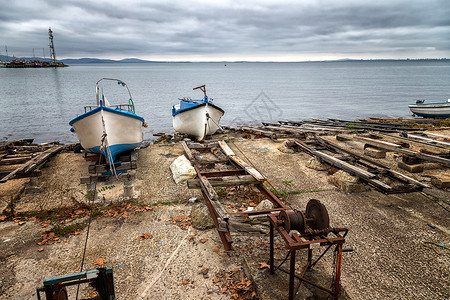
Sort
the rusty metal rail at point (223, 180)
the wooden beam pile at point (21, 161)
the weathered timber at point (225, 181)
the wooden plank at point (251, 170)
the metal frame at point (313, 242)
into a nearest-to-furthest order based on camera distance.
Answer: the metal frame at point (313, 242) < the rusty metal rail at point (223, 180) < the weathered timber at point (225, 181) < the wooden plank at point (251, 170) < the wooden beam pile at point (21, 161)

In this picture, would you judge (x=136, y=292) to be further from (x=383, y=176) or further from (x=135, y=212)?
(x=383, y=176)

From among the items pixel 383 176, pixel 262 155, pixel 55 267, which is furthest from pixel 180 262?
pixel 262 155

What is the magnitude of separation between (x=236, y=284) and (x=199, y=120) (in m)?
11.1

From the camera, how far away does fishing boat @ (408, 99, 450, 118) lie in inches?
903

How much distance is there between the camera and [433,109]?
932 inches

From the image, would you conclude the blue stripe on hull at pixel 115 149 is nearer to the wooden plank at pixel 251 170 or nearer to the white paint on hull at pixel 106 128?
the white paint on hull at pixel 106 128

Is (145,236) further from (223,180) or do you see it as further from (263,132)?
(263,132)

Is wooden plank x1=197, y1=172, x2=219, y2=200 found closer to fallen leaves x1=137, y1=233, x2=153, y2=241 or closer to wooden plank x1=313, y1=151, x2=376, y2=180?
fallen leaves x1=137, y1=233, x2=153, y2=241

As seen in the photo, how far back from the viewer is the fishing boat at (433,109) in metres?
22.9

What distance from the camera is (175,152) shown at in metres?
11.6

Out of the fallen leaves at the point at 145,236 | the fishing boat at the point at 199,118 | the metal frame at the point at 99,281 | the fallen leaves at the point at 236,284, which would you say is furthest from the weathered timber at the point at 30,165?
the fallen leaves at the point at 236,284

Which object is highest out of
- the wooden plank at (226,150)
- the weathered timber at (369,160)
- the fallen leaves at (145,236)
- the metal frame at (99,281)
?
the metal frame at (99,281)

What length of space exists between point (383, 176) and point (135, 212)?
20.6ft

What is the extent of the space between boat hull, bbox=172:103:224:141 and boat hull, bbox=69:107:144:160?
4927mm
